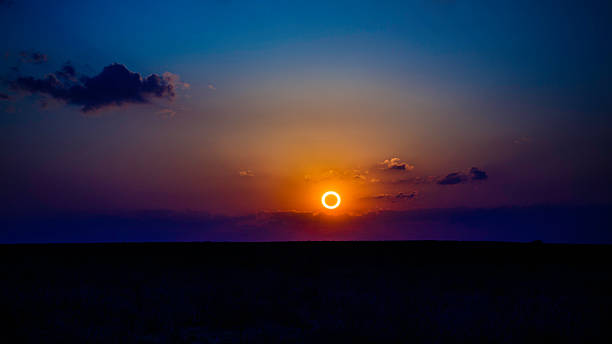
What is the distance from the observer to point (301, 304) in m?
15.4

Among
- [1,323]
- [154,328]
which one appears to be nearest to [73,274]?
[1,323]

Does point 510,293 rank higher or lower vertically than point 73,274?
lower

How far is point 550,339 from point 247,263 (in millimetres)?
21011

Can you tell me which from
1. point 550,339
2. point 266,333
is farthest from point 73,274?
point 550,339

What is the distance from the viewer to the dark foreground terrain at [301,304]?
1137cm

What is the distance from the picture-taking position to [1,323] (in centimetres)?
1174

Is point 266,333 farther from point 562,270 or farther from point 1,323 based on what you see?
point 562,270

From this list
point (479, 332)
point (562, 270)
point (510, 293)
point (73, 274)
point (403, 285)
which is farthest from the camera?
point (562, 270)

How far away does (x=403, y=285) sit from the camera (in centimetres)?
1930

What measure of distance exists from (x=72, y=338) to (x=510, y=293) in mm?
15484

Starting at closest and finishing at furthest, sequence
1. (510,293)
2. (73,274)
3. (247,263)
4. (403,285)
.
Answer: (510,293) < (403,285) < (73,274) < (247,263)

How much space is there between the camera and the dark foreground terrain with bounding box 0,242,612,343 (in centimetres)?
1137

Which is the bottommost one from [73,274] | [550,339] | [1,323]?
[550,339]

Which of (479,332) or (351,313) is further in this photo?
(351,313)
